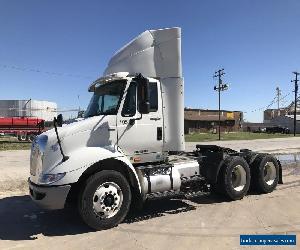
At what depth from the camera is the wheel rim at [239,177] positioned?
396 inches

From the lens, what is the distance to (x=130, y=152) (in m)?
8.45

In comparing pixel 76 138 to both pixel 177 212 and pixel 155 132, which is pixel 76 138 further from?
pixel 177 212

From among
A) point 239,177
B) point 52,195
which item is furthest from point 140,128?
point 239,177

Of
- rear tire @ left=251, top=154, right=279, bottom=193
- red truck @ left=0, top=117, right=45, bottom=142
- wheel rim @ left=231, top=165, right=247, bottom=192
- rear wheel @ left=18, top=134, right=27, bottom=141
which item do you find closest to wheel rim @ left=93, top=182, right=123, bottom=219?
wheel rim @ left=231, top=165, right=247, bottom=192

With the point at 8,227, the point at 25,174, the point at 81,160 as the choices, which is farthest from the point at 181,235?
the point at 25,174

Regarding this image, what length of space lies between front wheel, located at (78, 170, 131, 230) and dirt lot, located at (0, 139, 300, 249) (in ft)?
0.71

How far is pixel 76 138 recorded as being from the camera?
25.2 feet

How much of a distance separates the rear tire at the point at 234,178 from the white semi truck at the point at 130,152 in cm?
2

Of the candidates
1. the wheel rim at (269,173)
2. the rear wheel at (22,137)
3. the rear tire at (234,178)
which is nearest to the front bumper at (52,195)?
the rear tire at (234,178)

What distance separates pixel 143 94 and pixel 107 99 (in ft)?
2.83

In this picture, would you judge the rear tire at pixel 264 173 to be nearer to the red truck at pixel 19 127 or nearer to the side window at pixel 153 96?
the side window at pixel 153 96

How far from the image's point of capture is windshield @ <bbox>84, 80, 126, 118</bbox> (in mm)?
8289

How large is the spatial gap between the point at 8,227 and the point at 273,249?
504cm

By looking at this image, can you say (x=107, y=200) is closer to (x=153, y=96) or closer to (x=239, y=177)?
(x=153, y=96)
